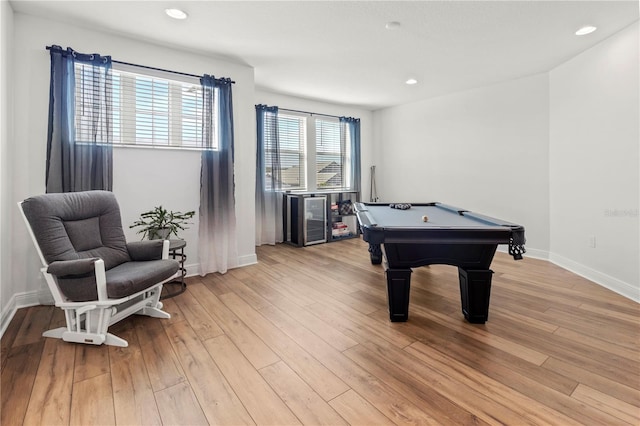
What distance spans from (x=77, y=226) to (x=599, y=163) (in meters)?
5.07

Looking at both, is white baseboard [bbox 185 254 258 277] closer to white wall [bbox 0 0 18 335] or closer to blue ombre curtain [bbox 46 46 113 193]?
blue ombre curtain [bbox 46 46 113 193]

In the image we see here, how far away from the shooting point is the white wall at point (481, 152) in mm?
4258

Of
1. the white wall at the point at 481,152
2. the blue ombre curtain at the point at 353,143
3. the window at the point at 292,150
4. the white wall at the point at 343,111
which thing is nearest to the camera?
the white wall at the point at 481,152

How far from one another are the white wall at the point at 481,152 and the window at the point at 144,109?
3.79 meters

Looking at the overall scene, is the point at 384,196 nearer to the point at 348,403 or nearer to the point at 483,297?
the point at 483,297

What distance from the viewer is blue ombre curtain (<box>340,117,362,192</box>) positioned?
20.5ft

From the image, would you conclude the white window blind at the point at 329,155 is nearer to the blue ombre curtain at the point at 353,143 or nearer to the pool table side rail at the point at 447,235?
the blue ombre curtain at the point at 353,143

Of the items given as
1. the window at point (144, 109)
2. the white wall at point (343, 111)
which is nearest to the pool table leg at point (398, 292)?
the window at point (144, 109)

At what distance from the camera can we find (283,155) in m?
5.51

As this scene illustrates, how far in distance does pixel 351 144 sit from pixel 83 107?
4492mm

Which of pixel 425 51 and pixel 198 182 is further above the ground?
pixel 425 51

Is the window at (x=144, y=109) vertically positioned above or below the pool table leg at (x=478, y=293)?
above

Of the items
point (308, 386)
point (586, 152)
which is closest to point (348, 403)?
point (308, 386)

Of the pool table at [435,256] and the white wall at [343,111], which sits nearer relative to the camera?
the pool table at [435,256]
